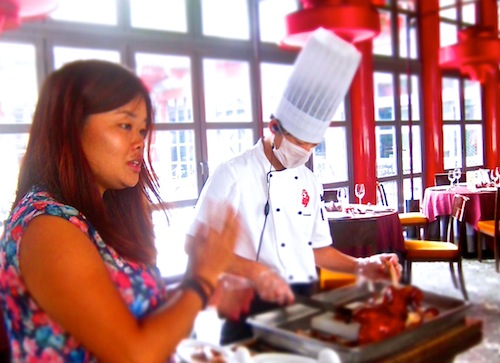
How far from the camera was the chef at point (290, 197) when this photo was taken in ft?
2.55

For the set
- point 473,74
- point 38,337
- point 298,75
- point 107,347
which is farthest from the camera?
point 473,74

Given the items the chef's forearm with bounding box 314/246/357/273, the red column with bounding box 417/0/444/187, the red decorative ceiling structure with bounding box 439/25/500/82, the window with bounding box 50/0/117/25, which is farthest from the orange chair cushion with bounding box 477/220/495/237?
the window with bounding box 50/0/117/25

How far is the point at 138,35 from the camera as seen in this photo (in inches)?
34.1

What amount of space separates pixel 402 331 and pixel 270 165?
86 cm

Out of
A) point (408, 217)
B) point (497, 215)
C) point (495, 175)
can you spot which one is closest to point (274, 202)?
point (408, 217)

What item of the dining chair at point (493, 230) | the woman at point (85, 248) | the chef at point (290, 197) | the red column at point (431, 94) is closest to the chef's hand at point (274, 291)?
the chef at point (290, 197)

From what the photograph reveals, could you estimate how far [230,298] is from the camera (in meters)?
0.93

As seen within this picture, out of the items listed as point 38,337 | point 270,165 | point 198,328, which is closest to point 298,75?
point 198,328

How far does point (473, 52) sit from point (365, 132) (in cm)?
95

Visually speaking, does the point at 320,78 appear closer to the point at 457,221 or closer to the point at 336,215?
the point at 336,215

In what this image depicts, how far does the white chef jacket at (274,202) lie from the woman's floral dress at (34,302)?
1.06 feet

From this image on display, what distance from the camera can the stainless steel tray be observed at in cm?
91

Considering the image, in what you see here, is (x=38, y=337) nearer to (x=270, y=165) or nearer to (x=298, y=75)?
(x=298, y=75)

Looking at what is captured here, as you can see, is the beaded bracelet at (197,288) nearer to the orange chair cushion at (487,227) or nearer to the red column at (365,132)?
the red column at (365,132)
